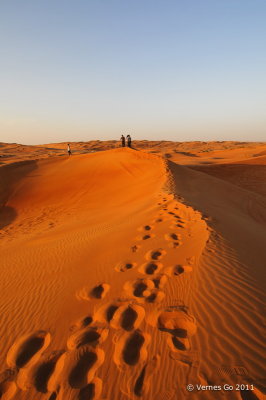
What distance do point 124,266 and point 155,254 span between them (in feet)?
1.94

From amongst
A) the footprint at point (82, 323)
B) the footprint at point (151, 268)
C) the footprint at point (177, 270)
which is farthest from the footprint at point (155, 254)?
the footprint at point (82, 323)

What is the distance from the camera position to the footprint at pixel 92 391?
1.89 metres

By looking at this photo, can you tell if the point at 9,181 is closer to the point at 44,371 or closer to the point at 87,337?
the point at 87,337

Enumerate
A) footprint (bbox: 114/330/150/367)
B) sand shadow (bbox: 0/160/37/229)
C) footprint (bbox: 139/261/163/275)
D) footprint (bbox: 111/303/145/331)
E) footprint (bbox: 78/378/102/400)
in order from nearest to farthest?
footprint (bbox: 78/378/102/400), footprint (bbox: 114/330/150/367), footprint (bbox: 111/303/145/331), footprint (bbox: 139/261/163/275), sand shadow (bbox: 0/160/37/229)

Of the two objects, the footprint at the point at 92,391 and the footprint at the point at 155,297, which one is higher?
the footprint at the point at 155,297

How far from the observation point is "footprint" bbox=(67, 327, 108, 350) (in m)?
2.37

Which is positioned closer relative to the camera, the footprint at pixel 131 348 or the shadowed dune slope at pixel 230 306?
the shadowed dune slope at pixel 230 306

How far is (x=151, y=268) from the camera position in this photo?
11.7 ft

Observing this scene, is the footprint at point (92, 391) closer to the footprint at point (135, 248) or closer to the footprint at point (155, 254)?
the footprint at point (155, 254)

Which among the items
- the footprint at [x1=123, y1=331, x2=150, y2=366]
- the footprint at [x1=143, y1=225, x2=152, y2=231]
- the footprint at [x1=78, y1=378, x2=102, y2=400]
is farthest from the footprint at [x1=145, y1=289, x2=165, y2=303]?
the footprint at [x1=143, y1=225, x2=152, y2=231]

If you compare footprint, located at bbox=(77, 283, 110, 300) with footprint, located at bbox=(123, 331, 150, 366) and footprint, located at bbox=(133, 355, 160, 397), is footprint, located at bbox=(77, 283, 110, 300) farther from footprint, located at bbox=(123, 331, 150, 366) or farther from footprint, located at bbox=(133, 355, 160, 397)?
footprint, located at bbox=(133, 355, 160, 397)

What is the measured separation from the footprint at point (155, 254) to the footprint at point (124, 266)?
313 millimetres

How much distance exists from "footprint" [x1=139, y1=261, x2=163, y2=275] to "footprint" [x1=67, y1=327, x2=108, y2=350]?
3.79 feet

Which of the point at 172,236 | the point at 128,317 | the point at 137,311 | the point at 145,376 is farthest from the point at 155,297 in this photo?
the point at 172,236
